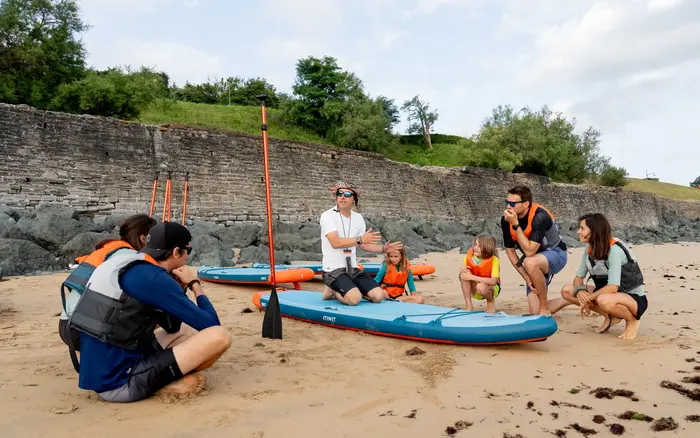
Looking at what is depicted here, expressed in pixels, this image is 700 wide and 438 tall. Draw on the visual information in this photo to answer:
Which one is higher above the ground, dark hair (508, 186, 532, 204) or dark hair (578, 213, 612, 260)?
dark hair (508, 186, 532, 204)

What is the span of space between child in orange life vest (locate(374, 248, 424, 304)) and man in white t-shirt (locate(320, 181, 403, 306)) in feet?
1.52

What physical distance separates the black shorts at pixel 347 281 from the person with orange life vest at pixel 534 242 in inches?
59.4

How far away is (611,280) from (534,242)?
85cm

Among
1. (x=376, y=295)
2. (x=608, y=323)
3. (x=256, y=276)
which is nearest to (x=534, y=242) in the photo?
(x=608, y=323)

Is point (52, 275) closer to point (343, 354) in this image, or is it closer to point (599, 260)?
point (343, 354)

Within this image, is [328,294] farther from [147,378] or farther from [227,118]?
[227,118]

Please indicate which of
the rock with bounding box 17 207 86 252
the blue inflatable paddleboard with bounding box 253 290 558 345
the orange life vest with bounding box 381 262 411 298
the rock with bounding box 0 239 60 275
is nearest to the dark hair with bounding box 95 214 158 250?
the blue inflatable paddleboard with bounding box 253 290 558 345

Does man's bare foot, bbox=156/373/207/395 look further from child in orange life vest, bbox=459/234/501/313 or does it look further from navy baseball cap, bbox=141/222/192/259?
child in orange life vest, bbox=459/234/501/313

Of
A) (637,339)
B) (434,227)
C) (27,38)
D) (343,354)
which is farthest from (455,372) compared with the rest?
(27,38)

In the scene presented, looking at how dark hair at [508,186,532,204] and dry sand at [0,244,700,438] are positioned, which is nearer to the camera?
dry sand at [0,244,700,438]

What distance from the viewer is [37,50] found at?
54.1 ft

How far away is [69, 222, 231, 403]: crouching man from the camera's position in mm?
2578

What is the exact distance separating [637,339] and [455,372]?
6.03ft

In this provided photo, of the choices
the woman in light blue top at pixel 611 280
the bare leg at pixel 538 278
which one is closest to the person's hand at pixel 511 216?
the bare leg at pixel 538 278
